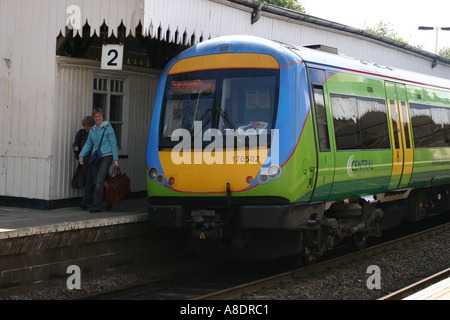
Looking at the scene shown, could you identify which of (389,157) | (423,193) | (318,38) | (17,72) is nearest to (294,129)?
(389,157)

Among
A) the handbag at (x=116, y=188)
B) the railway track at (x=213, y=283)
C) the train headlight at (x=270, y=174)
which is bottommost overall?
the railway track at (x=213, y=283)

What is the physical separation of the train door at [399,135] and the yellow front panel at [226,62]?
316cm

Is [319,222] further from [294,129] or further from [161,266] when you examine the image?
[161,266]

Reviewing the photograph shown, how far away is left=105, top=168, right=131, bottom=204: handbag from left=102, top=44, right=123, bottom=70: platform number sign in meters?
1.58

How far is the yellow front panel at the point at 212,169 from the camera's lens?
337 inches

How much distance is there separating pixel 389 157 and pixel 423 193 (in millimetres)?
2733

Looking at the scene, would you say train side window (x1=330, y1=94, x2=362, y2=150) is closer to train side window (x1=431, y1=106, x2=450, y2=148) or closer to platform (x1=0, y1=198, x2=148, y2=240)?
platform (x1=0, y1=198, x2=148, y2=240)

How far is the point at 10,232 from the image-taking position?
25.8ft

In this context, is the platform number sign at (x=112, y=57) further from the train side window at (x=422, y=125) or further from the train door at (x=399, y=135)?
the train side window at (x=422, y=125)

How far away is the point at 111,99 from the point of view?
38.7 feet

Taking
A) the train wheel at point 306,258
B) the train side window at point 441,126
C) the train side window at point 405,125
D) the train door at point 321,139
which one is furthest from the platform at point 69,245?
the train side window at point 441,126

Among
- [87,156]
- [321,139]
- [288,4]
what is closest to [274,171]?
[321,139]

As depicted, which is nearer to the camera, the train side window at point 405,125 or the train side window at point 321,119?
the train side window at point 321,119
